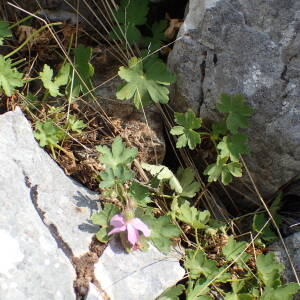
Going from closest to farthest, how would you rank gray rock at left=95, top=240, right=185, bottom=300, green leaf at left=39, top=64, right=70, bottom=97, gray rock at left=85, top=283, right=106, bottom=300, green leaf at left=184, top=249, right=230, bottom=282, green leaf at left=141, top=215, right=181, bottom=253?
gray rock at left=85, top=283, right=106, bottom=300 → gray rock at left=95, top=240, right=185, bottom=300 → green leaf at left=141, top=215, right=181, bottom=253 → green leaf at left=184, top=249, right=230, bottom=282 → green leaf at left=39, top=64, right=70, bottom=97

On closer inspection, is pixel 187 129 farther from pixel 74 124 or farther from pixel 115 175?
pixel 74 124

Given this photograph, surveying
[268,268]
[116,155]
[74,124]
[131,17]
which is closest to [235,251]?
[268,268]

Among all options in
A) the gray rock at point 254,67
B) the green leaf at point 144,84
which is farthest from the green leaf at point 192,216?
the green leaf at point 144,84

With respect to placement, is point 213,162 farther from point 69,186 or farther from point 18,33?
point 18,33

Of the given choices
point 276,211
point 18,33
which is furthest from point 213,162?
point 18,33

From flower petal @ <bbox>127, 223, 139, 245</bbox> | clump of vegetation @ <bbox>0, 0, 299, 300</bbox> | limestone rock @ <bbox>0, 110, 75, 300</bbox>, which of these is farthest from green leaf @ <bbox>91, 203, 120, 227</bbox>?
limestone rock @ <bbox>0, 110, 75, 300</bbox>

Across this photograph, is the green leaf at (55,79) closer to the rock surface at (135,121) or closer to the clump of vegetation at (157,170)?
the clump of vegetation at (157,170)

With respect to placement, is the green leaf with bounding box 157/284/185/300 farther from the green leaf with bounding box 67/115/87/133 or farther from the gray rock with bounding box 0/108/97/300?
the green leaf with bounding box 67/115/87/133
